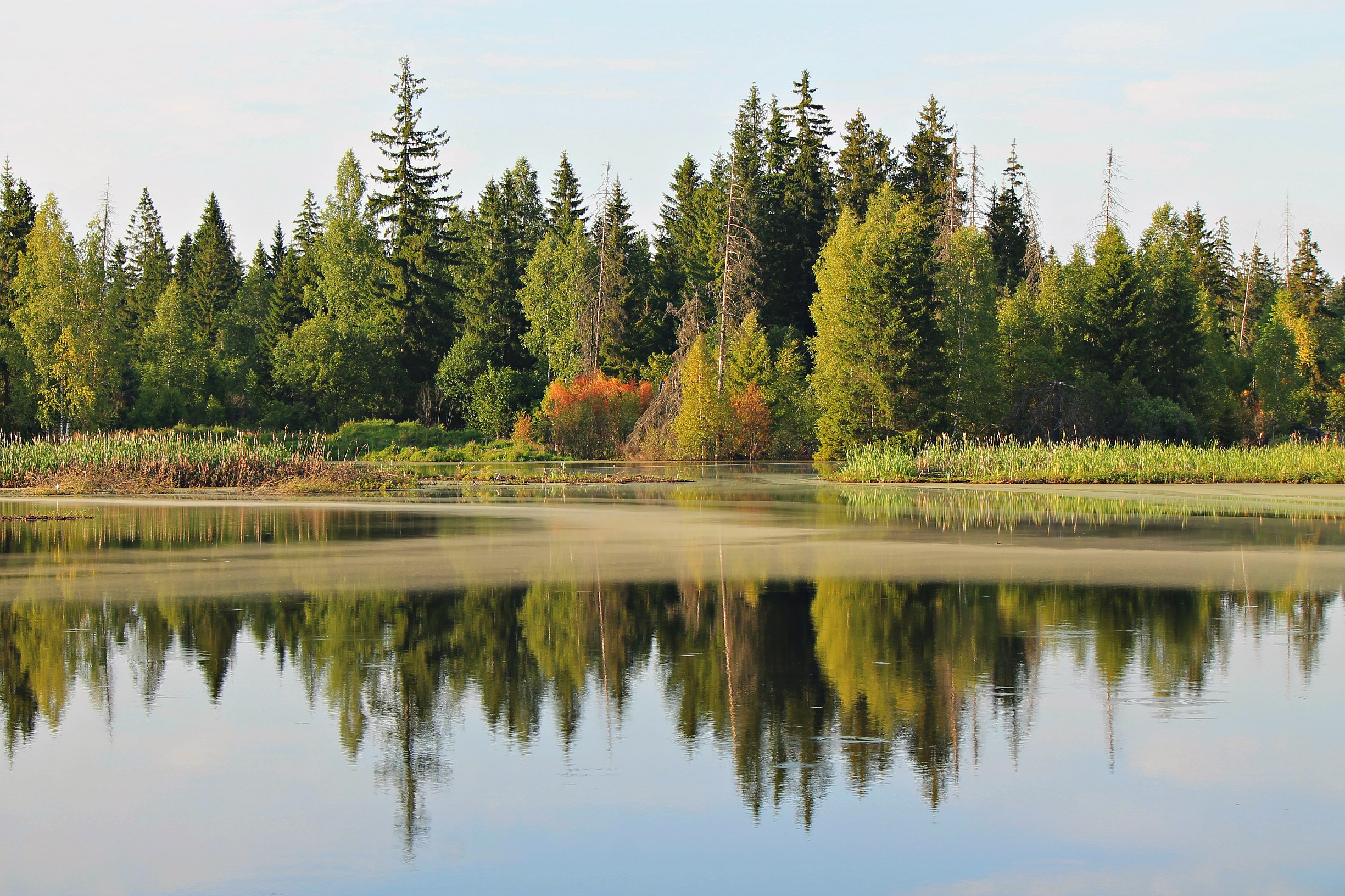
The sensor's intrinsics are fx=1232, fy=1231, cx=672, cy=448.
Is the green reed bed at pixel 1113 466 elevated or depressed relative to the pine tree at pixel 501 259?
depressed

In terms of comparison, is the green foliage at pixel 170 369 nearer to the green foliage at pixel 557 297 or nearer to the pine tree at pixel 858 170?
the green foliage at pixel 557 297

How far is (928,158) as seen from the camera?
81.1 metres

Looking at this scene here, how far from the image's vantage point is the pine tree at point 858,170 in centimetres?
7606

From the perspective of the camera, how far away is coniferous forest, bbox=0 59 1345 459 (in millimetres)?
57594

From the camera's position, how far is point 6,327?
65.1m

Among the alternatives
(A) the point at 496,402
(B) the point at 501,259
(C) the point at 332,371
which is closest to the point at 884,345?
(A) the point at 496,402

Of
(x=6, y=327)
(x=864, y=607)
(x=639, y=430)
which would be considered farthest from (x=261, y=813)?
(x=6, y=327)

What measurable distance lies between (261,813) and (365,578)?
8788 millimetres

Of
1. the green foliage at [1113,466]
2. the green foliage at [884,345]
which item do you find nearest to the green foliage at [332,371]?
the green foliage at [884,345]

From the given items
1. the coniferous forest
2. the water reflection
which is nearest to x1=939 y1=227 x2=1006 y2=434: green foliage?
the coniferous forest

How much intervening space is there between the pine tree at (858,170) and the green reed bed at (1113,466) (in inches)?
1426

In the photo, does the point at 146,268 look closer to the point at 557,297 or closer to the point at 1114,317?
the point at 557,297

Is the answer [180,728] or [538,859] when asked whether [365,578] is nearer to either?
[180,728]

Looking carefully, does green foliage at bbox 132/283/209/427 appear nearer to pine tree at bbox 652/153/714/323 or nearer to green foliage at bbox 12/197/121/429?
green foliage at bbox 12/197/121/429
